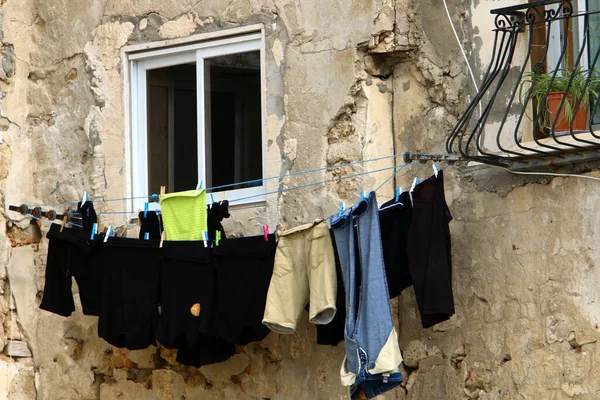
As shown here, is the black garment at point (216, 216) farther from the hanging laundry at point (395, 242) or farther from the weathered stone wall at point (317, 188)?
the hanging laundry at point (395, 242)

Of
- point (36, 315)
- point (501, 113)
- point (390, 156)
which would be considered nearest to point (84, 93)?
point (36, 315)

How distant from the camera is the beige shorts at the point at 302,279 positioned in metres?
6.00

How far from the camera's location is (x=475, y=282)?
610 cm

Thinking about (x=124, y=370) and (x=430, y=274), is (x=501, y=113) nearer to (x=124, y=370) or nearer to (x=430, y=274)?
(x=430, y=274)

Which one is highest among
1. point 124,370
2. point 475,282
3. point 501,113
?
point 501,113

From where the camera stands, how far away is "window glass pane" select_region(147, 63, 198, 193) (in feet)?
24.1

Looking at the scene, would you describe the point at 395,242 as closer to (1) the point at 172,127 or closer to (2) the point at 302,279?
(2) the point at 302,279

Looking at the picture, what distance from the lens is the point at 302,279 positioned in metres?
6.19

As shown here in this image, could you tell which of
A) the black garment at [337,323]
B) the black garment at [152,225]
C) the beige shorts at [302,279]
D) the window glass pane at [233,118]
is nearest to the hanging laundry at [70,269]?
the black garment at [152,225]

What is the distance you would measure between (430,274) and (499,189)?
0.61m

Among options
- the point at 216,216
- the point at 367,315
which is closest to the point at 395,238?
the point at 367,315

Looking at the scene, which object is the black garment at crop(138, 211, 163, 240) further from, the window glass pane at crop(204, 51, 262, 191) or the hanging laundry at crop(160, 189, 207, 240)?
the window glass pane at crop(204, 51, 262, 191)

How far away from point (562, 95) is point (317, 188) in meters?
1.45

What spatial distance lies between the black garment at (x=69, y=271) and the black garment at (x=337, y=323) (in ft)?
4.53
